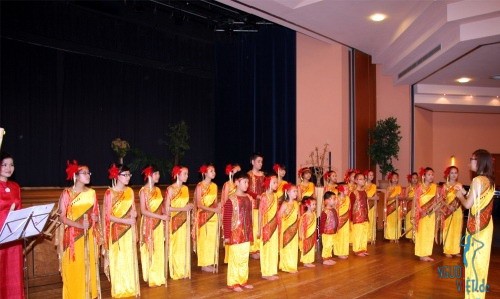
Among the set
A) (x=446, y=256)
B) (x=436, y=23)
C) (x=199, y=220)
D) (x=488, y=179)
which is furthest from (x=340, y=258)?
(x=436, y=23)

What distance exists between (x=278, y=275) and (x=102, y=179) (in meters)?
6.61

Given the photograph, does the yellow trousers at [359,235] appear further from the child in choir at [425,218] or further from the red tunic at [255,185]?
the red tunic at [255,185]

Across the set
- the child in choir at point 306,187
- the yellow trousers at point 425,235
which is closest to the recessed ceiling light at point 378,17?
the child in choir at point 306,187

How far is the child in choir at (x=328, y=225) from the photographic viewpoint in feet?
22.5

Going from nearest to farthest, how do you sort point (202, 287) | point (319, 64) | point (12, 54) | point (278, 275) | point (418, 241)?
point (202, 287)
point (278, 275)
point (418, 241)
point (12, 54)
point (319, 64)

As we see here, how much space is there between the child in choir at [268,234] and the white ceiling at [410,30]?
341cm

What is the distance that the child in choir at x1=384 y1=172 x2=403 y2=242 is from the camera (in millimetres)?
8984

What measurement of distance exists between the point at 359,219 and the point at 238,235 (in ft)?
9.71

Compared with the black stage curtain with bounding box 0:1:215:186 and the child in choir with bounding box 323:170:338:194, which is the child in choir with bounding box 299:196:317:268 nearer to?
the child in choir with bounding box 323:170:338:194

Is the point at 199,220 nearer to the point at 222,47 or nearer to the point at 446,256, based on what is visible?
the point at 446,256

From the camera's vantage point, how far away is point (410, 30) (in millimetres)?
8953

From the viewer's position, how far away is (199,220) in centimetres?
634

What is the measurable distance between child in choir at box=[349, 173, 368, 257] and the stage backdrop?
12.3 feet

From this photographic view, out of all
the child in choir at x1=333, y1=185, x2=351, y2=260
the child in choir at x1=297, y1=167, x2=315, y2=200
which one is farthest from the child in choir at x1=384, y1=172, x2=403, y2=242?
the child in choir at x1=297, y1=167, x2=315, y2=200
